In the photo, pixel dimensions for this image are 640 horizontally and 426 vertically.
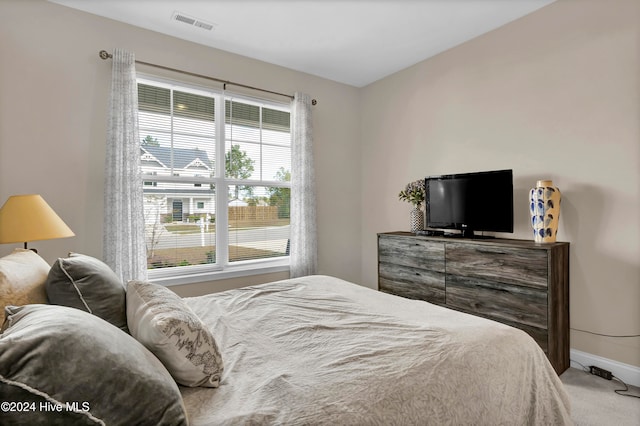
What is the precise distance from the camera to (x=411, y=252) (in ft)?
10.8

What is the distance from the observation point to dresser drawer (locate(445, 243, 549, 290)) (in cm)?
239

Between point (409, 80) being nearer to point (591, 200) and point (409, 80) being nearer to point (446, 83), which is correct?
point (446, 83)

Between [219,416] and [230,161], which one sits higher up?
[230,161]

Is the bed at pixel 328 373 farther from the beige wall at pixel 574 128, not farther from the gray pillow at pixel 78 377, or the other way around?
the beige wall at pixel 574 128

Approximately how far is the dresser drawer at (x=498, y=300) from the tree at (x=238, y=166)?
2299 mm

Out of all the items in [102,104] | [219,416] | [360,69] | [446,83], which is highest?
[360,69]

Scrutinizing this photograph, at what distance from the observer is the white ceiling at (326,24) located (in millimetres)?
2766

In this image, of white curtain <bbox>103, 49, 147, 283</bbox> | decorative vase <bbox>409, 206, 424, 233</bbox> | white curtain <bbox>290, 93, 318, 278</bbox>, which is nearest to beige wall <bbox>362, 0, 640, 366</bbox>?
decorative vase <bbox>409, 206, 424, 233</bbox>

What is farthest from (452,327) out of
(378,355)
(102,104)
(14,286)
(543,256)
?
(102,104)

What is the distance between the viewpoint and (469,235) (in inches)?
122

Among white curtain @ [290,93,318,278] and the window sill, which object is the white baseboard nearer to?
white curtain @ [290,93,318,278]

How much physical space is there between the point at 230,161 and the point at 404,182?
2.01m

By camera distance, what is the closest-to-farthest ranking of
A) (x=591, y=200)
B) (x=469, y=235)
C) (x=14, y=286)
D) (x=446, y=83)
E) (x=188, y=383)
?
(x=188, y=383) → (x=14, y=286) → (x=591, y=200) → (x=469, y=235) → (x=446, y=83)

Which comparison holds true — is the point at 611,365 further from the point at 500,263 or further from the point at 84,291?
the point at 84,291
